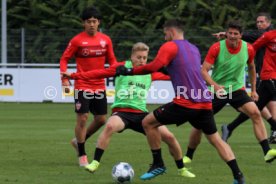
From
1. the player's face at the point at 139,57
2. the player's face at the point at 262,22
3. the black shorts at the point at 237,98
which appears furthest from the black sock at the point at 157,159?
the player's face at the point at 262,22

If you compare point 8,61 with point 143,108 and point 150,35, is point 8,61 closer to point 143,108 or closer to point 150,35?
point 150,35

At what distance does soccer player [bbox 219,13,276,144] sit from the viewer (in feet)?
49.2

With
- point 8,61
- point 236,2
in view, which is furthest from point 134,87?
point 236,2

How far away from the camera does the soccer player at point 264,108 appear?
15.0 meters

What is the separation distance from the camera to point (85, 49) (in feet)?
43.5

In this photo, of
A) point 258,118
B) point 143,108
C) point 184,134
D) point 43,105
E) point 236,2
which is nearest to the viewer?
point 143,108

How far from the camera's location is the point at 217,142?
10.8 m

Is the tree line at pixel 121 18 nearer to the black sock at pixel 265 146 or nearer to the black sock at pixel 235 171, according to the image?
the black sock at pixel 265 146

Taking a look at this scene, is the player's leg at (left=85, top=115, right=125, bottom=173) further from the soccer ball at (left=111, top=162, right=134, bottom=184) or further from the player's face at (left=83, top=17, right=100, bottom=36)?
the player's face at (left=83, top=17, right=100, bottom=36)

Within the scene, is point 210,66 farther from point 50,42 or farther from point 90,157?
point 50,42

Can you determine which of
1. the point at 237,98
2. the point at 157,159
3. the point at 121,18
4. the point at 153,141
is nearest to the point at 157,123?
the point at 153,141

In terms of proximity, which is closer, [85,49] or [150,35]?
[85,49]

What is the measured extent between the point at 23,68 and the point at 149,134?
19.3 m

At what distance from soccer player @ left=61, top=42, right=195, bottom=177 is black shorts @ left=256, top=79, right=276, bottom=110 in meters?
3.92
